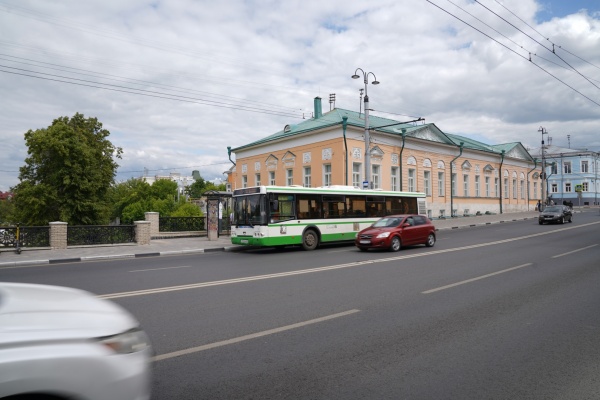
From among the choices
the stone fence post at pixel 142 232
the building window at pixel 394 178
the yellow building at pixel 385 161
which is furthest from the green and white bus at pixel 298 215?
the building window at pixel 394 178

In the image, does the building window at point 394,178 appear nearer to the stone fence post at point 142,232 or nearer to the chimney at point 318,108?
the chimney at point 318,108

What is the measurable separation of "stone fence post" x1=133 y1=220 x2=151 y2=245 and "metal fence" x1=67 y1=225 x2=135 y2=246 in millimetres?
535

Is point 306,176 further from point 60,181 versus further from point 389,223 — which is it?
point 60,181

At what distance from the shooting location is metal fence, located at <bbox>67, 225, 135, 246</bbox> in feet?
62.6

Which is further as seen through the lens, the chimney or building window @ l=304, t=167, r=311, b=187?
the chimney

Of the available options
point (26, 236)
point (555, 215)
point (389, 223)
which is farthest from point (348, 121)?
point (26, 236)

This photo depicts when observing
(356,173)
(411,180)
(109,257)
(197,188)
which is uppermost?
(197,188)

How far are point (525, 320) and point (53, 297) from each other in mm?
6041

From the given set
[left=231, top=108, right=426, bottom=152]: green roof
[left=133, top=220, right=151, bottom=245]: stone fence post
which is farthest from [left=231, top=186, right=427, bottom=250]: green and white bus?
[left=231, top=108, right=426, bottom=152]: green roof

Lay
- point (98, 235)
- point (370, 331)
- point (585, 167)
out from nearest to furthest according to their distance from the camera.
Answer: point (370, 331) → point (98, 235) → point (585, 167)

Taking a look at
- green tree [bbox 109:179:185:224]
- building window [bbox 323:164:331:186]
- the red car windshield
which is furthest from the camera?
green tree [bbox 109:179:185:224]

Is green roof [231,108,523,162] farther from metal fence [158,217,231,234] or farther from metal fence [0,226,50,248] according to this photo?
metal fence [0,226,50,248]

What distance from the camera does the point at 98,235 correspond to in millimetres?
19812

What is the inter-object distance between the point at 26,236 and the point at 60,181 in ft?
66.5
